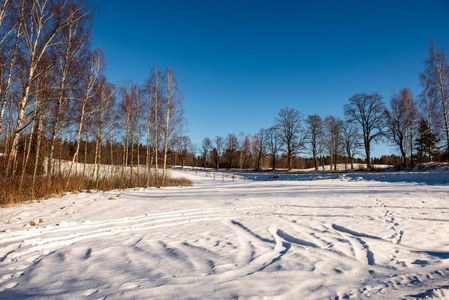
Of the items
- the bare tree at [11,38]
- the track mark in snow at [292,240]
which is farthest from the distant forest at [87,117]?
the track mark in snow at [292,240]

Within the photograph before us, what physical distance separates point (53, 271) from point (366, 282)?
3.72 metres

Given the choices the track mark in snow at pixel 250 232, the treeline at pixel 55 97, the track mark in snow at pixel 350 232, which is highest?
the treeline at pixel 55 97

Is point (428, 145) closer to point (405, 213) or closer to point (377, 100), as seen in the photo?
point (377, 100)

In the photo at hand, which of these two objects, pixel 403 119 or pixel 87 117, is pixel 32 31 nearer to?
pixel 87 117

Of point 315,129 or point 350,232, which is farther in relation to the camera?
point 315,129

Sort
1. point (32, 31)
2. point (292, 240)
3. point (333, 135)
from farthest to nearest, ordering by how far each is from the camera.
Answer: point (333, 135) → point (32, 31) → point (292, 240)

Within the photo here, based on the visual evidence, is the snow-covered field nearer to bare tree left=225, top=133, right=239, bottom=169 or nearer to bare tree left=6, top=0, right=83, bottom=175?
bare tree left=6, top=0, right=83, bottom=175

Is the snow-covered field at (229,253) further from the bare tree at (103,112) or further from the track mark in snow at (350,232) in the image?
the bare tree at (103,112)

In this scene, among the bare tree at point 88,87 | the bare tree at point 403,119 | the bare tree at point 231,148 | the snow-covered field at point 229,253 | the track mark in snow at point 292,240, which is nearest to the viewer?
the snow-covered field at point 229,253

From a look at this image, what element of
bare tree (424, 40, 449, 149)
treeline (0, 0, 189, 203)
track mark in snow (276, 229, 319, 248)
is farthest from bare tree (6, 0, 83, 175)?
bare tree (424, 40, 449, 149)

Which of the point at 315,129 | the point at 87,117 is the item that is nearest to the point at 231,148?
the point at 315,129

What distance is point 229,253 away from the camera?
3.10 m

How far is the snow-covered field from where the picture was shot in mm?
2074

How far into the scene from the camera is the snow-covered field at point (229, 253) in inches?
81.7
